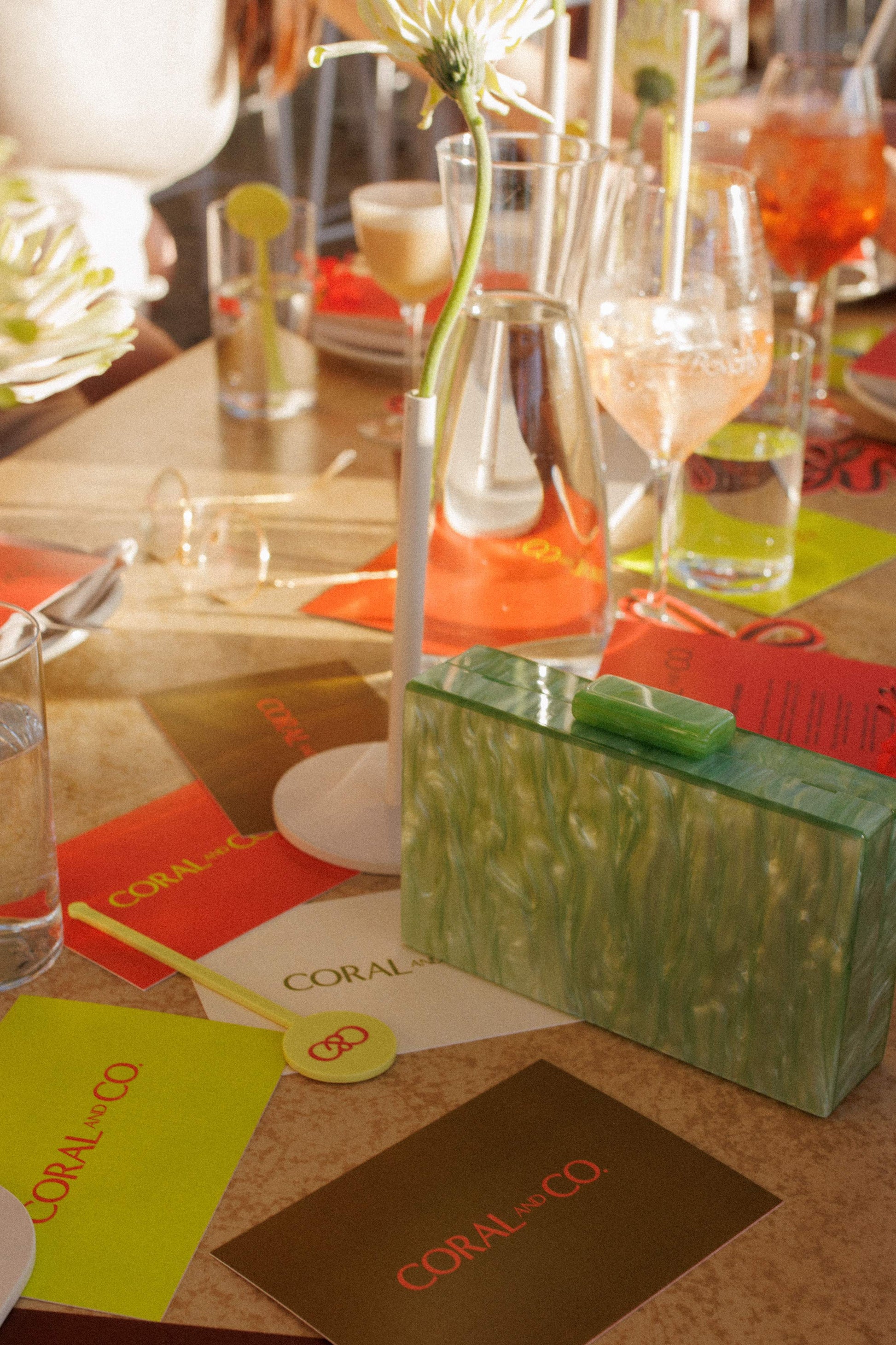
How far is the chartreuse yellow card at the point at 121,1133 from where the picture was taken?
0.40 meters

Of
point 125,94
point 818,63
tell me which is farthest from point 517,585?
point 125,94

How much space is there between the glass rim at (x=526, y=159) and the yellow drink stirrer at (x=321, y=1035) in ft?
1.27

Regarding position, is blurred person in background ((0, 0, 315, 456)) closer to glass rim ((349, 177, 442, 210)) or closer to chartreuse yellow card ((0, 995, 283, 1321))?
glass rim ((349, 177, 442, 210))

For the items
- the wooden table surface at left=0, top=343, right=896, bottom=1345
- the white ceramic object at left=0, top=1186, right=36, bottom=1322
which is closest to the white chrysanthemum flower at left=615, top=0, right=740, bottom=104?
the wooden table surface at left=0, top=343, right=896, bottom=1345

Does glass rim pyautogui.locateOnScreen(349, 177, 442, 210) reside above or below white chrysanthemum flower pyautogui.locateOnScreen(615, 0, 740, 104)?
below

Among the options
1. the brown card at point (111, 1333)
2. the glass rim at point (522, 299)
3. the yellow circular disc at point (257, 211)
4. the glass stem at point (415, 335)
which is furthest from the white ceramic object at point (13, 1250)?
the yellow circular disc at point (257, 211)

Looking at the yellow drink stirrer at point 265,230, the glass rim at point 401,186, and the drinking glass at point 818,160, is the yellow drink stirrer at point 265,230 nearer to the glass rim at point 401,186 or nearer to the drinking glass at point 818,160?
the glass rim at point 401,186

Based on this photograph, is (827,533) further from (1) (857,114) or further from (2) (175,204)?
(2) (175,204)

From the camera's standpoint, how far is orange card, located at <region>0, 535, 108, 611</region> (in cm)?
74

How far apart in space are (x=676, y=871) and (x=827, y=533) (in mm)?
585

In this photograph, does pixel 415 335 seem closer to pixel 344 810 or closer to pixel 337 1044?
pixel 344 810

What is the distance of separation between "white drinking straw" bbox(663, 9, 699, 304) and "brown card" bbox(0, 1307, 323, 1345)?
576 millimetres

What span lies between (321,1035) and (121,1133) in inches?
3.2

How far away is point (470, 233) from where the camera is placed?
1.71 ft
